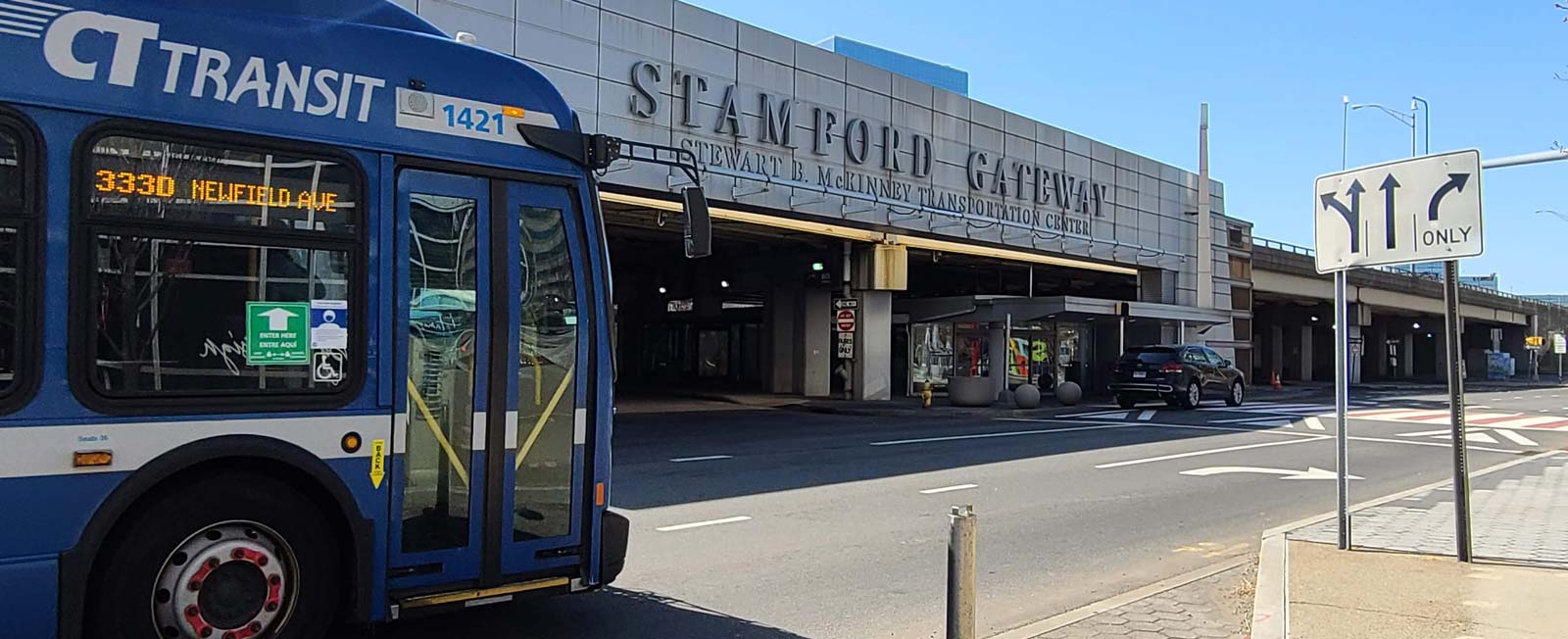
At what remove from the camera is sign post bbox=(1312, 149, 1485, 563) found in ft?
23.4

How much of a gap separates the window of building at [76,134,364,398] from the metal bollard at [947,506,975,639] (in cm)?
286

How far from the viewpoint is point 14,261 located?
418cm

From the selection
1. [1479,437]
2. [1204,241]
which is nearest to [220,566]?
[1479,437]

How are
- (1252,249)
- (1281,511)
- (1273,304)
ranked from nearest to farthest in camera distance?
(1281,511), (1252,249), (1273,304)

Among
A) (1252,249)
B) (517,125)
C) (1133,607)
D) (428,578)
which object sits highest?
(1252,249)

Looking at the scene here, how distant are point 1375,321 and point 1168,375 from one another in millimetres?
51131

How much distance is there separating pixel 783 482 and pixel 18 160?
346 inches

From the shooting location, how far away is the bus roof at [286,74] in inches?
171

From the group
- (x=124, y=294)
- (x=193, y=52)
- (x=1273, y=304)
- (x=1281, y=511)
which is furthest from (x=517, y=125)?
(x=1273, y=304)

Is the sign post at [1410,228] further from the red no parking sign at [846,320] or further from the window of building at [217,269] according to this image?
the red no parking sign at [846,320]

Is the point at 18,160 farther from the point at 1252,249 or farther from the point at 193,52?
the point at 1252,249

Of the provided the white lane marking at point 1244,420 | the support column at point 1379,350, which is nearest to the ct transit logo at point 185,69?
the white lane marking at point 1244,420

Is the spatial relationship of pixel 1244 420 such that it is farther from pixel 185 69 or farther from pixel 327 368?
pixel 185 69

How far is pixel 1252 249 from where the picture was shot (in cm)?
4416
